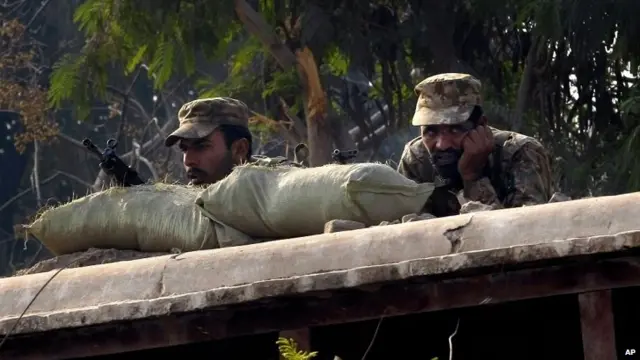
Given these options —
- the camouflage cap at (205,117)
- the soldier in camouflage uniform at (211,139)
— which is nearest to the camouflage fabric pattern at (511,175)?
the soldier in camouflage uniform at (211,139)

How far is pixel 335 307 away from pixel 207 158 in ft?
8.48

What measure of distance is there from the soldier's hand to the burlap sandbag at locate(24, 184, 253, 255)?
3.84 ft

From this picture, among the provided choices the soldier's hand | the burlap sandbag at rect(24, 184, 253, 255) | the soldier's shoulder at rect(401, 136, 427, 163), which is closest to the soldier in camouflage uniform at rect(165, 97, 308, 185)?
the soldier's shoulder at rect(401, 136, 427, 163)

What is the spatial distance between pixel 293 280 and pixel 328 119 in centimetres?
766

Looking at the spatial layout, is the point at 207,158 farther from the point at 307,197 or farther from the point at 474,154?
the point at 307,197

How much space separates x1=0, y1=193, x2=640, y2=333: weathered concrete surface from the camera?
5.17m

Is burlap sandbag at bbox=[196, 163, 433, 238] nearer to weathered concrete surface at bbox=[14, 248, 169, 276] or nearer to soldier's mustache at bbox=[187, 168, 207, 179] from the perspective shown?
weathered concrete surface at bbox=[14, 248, 169, 276]

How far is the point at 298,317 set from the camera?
5.62 metres

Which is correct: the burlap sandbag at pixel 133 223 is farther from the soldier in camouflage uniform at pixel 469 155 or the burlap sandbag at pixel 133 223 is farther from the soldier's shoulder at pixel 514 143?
the soldier's shoulder at pixel 514 143

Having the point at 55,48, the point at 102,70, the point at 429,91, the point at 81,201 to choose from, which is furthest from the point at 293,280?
the point at 55,48

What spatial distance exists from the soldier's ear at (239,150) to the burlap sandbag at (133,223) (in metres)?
1.22

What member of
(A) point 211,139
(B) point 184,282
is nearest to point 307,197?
(B) point 184,282

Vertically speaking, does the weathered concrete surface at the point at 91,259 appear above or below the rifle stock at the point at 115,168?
below

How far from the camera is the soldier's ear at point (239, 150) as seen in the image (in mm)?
8070
